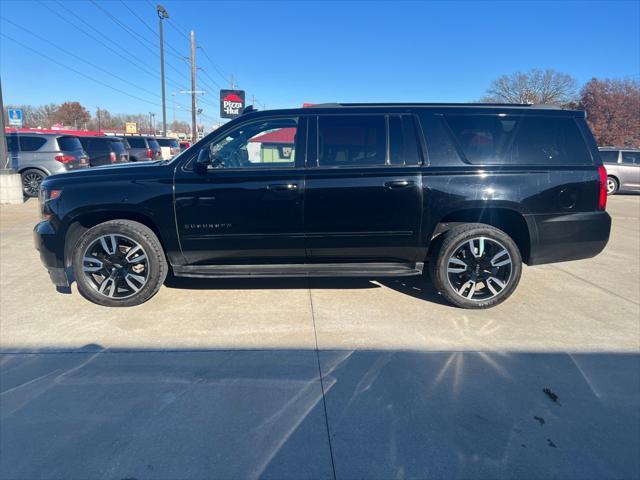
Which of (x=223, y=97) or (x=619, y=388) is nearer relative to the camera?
(x=619, y=388)

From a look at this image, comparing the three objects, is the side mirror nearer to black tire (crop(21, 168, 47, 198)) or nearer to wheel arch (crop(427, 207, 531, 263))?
wheel arch (crop(427, 207, 531, 263))

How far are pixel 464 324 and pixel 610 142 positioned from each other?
58.0 meters

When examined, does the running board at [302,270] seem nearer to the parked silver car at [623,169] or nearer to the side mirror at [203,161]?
the side mirror at [203,161]

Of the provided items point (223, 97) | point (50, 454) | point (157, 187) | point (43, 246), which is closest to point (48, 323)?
point (43, 246)

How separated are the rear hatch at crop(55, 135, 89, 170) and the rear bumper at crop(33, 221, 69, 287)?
9.41 meters

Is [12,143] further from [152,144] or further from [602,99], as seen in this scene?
[602,99]

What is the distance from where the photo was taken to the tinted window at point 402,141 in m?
4.11

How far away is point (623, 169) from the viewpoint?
51.0 ft

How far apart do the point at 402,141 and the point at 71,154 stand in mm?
11639

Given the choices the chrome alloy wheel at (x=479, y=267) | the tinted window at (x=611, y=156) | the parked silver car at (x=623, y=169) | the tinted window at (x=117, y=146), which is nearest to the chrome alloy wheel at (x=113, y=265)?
the chrome alloy wheel at (x=479, y=267)

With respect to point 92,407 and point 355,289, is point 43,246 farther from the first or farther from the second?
point 355,289

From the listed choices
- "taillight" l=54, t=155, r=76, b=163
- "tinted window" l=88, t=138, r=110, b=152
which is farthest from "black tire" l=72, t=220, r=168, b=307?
"tinted window" l=88, t=138, r=110, b=152

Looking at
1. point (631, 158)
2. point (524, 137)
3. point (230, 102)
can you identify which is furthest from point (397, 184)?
point (230, 102)

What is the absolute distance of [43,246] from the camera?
4121 millimetres
